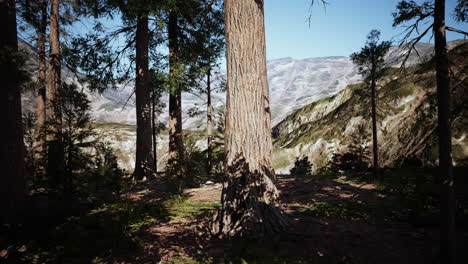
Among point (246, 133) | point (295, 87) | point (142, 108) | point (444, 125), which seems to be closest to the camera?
point (444, 125)

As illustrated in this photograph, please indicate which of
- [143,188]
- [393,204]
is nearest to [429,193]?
[393,204]

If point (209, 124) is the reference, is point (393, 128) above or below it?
below

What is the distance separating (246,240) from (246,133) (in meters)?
1.77

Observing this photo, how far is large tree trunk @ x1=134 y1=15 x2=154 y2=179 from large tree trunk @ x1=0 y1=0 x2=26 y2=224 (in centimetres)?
512

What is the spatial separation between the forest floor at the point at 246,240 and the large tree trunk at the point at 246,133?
1.49ft

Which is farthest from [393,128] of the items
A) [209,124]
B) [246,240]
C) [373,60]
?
[246,240]

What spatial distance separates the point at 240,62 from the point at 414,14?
2962mm

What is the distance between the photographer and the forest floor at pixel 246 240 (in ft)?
11.4

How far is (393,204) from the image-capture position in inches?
229

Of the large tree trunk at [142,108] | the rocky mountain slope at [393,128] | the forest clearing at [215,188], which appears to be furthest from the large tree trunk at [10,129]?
the rocky mountain slope at [393,128]

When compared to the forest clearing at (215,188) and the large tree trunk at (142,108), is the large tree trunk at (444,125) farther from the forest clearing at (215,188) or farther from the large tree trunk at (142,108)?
the large tree trunk at (142,108)

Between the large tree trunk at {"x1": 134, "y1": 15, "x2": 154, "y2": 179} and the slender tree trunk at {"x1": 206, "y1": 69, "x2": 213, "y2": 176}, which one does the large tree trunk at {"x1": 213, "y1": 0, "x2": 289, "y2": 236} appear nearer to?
the large tree trunk at {"x1": 134, "y1": 15, "x2": 154, "y2": 179}

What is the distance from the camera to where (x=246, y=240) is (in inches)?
155

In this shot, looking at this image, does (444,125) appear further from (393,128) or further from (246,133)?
(393,128)
